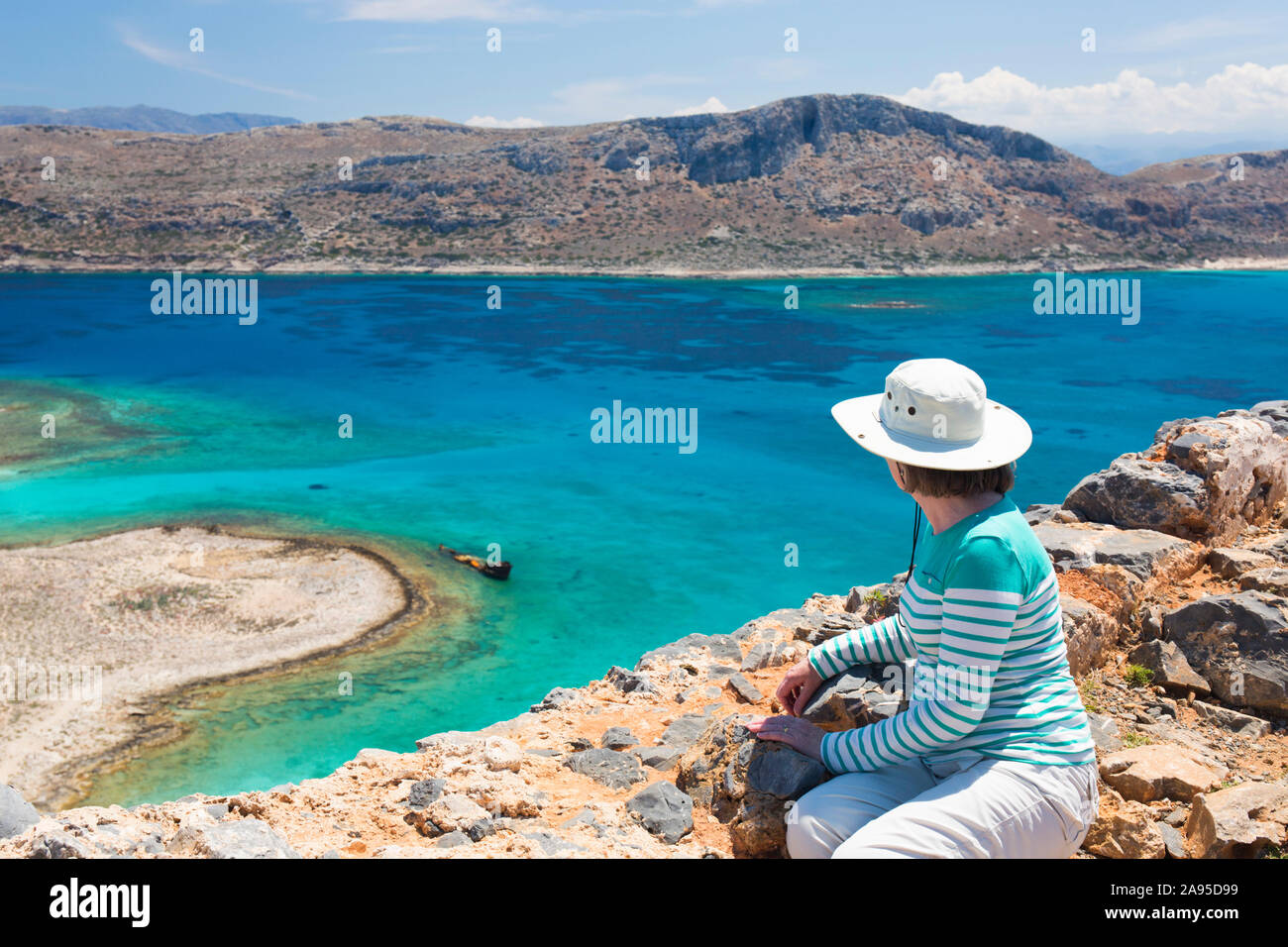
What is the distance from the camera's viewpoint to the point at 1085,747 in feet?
10.8

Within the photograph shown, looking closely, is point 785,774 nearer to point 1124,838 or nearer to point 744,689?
point 1124,838

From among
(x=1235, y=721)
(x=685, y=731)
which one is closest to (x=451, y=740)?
(x=685, y=731)

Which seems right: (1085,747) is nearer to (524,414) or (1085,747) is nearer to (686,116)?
(524,414)

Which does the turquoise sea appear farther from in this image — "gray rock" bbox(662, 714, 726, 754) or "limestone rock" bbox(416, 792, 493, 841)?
"limestone rock" bbox(416, 792, 493, 841)

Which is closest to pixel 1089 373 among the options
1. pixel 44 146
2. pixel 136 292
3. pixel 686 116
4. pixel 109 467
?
pixel 109 467

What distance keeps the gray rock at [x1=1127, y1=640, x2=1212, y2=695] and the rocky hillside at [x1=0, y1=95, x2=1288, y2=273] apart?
86.7 meters

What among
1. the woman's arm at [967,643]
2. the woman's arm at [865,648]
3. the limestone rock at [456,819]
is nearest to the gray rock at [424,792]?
the limestone rock at [456,819]

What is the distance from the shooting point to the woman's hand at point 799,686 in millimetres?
4191

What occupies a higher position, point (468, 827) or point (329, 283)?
point (329, 283)

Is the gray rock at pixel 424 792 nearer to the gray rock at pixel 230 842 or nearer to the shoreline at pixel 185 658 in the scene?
the gray rock at pixel 230 842

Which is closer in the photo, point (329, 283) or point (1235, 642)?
point (1235, 642)


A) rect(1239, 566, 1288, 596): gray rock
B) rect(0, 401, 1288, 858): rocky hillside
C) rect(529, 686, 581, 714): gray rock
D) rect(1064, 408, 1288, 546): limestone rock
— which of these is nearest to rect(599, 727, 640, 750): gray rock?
rect(0, 401, 1288, 858): rocky hillside
